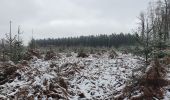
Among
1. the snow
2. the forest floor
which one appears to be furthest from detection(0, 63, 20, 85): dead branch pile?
the snow

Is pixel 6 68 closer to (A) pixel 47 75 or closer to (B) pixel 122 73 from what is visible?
(A) pixel 47 75

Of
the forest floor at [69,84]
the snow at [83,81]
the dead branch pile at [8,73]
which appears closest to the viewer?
the forest floor at [69,84]

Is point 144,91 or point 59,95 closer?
point 144,91

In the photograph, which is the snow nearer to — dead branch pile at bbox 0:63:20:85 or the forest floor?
the forest floor

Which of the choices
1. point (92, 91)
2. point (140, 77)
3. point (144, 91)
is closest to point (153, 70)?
point (140, 77)

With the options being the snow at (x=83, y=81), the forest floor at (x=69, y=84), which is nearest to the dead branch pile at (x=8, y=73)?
the forest floor at (x=69, y=84)

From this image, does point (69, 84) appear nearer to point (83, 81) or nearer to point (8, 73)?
point (83, 81)

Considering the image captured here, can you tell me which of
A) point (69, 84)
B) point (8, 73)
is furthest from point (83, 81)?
point (8, 73)

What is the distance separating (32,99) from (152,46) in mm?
9586

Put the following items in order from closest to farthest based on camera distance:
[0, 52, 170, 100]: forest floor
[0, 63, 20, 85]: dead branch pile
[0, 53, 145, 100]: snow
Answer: [0, 52, 170, 100]: forest floor
[0, 53, 145, 100]: snow
[0, 63, 20, 85]: dead branch pile

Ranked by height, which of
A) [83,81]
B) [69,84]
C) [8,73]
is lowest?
[69,84]

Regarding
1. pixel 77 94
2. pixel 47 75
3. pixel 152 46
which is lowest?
pixel 77 94

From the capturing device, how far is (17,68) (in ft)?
56.1

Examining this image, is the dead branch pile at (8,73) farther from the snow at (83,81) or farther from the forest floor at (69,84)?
the snow at (83,81)
